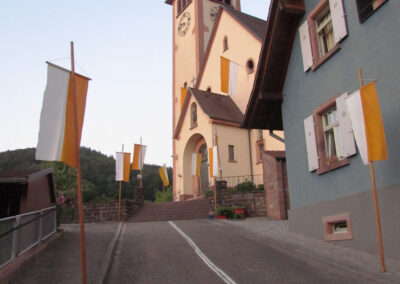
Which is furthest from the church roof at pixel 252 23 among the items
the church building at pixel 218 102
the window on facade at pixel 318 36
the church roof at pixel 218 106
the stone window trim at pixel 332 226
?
the stone window trim at pixel 332 226

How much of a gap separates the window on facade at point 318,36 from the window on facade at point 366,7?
97cm

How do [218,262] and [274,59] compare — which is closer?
[218,262]

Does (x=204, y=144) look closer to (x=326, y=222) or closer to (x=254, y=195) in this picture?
(x=254, y=195)

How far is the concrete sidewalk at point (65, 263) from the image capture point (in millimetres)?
7637

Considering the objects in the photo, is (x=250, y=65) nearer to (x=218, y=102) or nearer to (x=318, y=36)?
(x=218, y=102)

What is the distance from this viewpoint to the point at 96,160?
6825cm

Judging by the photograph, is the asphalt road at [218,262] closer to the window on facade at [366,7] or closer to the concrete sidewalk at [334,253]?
the concrete sidewalk at [334,253]

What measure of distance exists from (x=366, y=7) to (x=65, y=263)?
900cm

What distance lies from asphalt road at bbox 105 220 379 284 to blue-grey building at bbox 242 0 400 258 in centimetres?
149

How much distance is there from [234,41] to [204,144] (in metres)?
7.50

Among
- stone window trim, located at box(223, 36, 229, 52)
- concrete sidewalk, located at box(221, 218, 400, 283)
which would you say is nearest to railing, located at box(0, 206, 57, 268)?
concrete sidewalk, located at box(221, 218, 400, 283)

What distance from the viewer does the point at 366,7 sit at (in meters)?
9.43

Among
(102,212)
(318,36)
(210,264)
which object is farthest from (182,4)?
(210,264)

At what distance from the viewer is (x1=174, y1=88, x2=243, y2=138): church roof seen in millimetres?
25498
